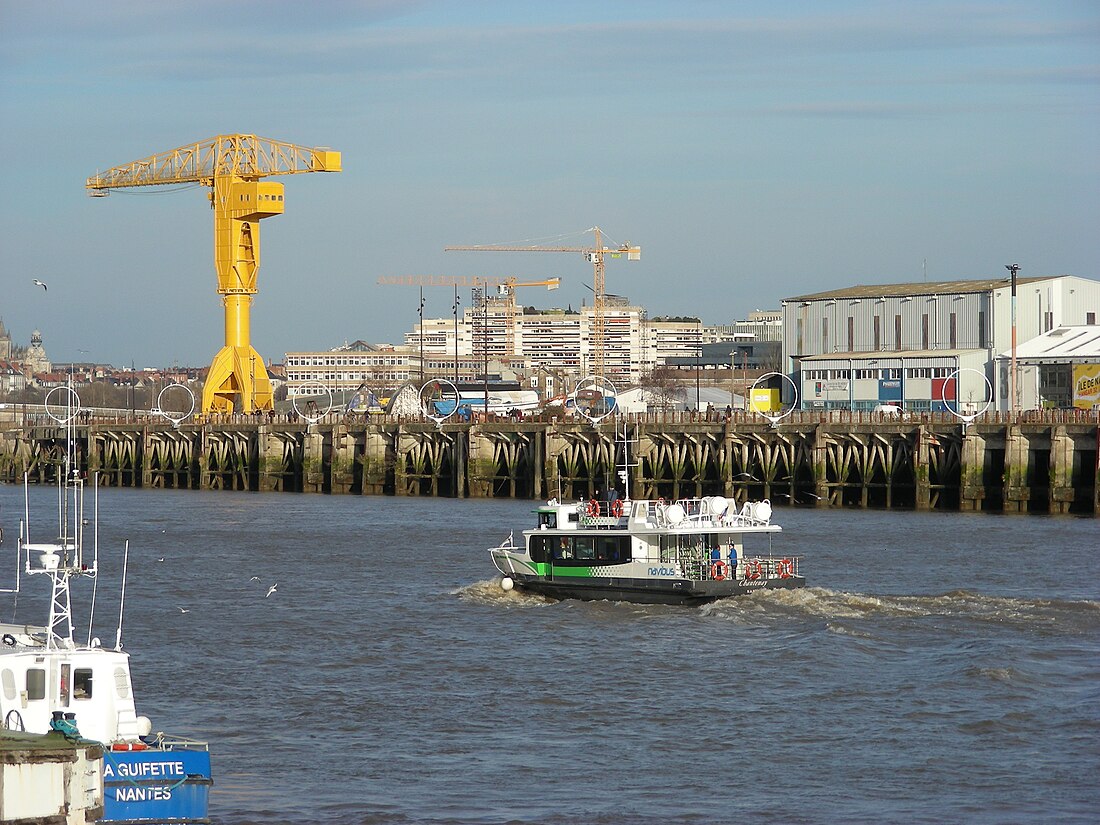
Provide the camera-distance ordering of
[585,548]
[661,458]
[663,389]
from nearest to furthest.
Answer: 1. [585,548]
2. [661,458]
3. [663,389]

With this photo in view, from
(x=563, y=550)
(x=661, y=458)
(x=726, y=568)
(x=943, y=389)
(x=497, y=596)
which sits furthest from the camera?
(x=943, y=389)

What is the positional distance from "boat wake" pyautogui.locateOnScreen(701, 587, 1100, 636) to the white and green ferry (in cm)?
57

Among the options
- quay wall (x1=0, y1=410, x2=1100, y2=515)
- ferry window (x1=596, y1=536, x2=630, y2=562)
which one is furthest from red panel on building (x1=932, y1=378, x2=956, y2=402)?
ferry window (x1=596, y1=536, x2=630, y2=562)

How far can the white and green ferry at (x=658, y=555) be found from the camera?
38688 millimetres

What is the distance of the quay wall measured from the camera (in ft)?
215

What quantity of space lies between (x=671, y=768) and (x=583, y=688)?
5.62 metres

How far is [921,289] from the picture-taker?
95875mm

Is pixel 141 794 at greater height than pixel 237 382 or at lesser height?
lesser

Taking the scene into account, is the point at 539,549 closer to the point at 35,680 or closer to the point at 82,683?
the point at 82,683

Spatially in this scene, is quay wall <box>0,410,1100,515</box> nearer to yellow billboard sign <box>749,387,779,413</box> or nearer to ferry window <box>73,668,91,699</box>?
yellow billboard sign <box>749,387,779,413</box>

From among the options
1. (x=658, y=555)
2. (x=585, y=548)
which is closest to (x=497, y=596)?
(x=585, y=548)

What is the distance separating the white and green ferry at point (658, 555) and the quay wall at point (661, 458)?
619 inches

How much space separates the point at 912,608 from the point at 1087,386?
47.2 meters

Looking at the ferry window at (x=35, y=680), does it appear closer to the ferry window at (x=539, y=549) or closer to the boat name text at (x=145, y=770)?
the boat name text at (x=145, y=770)
